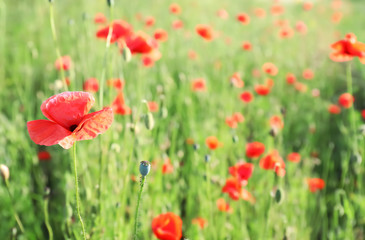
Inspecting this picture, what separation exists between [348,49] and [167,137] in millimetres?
1245

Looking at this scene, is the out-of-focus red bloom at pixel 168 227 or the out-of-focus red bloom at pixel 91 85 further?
the out-of-focus red bloom at pixel 91 85

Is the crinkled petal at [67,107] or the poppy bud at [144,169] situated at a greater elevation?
the crinkled petal at [67,107]

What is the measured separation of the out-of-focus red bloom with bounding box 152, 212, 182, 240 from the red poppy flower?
1.47 ft

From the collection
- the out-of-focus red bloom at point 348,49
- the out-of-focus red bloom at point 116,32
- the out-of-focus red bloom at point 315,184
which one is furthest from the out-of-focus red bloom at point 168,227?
the out-of-focus red bloom at point 315,184

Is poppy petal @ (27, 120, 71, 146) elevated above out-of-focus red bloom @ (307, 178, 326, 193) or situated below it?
above

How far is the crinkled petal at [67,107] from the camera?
2.82ft

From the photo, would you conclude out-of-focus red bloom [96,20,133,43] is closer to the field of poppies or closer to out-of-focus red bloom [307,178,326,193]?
the field of poppies

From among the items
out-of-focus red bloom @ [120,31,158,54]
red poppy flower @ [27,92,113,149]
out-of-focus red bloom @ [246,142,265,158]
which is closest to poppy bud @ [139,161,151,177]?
red poppy flower @ [27,92,113,149]

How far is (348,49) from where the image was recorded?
1655mm

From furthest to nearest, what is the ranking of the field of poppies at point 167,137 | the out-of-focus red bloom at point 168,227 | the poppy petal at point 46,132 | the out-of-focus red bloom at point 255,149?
the out-of-focus red bloom at point 255,149 < the field of poppies at point 167,137 < the out-of-focus red bloom at point 168,227 < the poppy petal at point 46,132

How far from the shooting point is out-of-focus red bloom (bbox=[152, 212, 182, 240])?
1112 millimetres

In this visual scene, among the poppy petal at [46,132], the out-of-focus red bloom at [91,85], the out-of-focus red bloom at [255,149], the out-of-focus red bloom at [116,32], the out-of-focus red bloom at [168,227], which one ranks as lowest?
the out-of-focus red bloom at [255,149]

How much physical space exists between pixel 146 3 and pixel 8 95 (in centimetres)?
292

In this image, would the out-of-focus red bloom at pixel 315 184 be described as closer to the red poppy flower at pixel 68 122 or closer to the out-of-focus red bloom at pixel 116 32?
the out-of-focus red bloom at pixel 116 32
